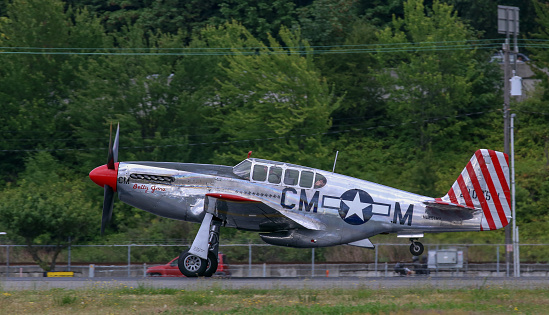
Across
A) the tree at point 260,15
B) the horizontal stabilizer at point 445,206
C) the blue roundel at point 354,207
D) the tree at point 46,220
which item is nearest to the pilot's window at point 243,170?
the blue roundel at point 354,207

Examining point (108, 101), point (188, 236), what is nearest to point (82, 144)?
point (108, 101)

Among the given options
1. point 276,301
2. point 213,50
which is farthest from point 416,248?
point 213,50

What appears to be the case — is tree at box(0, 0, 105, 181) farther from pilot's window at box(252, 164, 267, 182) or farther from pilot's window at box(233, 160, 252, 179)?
pilot's window at box(252, 164, 267, 182)

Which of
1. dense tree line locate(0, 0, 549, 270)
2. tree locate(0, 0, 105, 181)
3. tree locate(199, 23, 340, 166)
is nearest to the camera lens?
tree locate(199, 23, 340, 166)

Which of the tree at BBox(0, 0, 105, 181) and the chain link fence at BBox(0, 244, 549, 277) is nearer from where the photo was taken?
the chain link fence at BBox(0, 244, 549, 277)

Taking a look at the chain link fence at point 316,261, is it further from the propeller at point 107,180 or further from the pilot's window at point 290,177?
the pilot's window at point 290,177

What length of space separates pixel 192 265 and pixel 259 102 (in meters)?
23.0

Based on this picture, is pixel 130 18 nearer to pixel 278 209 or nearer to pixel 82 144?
pixel 82 144

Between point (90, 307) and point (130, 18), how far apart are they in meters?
43.6

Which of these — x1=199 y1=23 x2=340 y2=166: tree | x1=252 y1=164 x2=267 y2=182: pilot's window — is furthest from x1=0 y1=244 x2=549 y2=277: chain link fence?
x1=199 y1=23 x2=340 y2=166: tree

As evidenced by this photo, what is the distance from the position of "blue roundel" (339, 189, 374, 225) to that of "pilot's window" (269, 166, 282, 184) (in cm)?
177

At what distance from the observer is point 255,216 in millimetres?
18094

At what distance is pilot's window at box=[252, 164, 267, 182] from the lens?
18.2m

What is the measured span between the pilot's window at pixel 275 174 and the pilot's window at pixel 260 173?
158 mm
